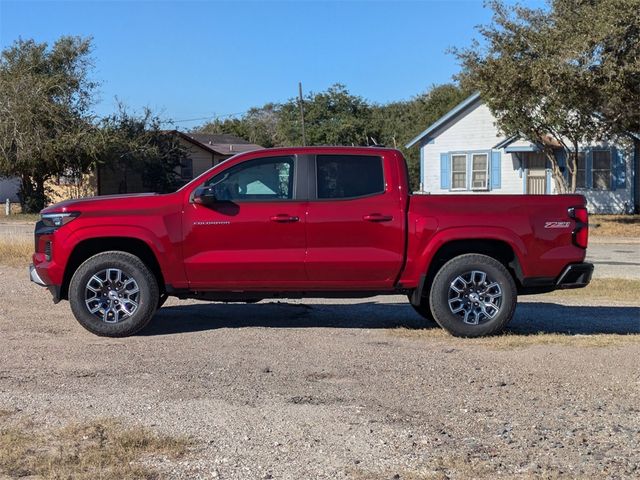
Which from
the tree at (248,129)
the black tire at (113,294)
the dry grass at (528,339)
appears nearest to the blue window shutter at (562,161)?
the dry grass at (528,339)

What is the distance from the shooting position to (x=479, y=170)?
33.4 meters

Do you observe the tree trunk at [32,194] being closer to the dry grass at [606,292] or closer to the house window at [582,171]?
the house window at [582,171]

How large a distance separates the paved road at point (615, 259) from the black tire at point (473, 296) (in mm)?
6414

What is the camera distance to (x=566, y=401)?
5.62m

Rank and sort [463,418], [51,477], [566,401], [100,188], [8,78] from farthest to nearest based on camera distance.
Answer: [100,188] < [8,78] < [566,401] < [463,418] < [51,477]

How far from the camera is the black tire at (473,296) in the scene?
25.9 ft

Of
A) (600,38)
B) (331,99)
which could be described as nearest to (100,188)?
(331,99)

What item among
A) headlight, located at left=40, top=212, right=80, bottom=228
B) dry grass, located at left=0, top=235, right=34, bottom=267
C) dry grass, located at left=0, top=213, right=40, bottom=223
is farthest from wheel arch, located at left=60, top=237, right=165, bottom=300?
dry grass, located at left=0, top=213, right=40, bottom=223

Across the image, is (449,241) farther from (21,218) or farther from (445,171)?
(21,218)

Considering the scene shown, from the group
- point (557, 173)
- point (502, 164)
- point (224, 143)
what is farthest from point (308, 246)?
point (224, 143)

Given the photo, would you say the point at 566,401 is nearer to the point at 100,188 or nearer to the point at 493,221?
the point at 493,221

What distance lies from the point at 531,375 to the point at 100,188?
38.8 meters

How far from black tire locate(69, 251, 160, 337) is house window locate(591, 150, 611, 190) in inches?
1059

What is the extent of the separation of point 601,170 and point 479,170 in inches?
191
